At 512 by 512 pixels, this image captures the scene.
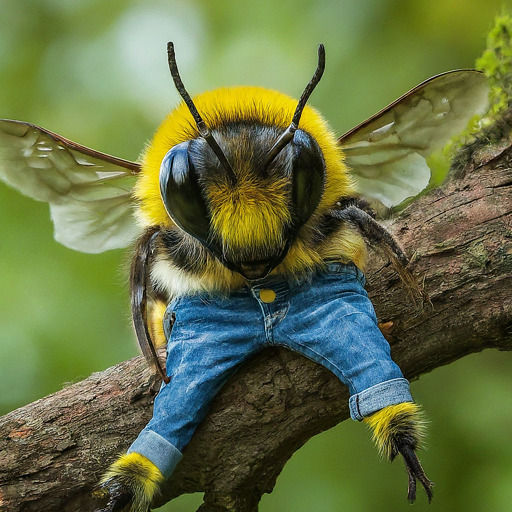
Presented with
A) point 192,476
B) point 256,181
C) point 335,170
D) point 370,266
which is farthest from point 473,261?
point 192,476

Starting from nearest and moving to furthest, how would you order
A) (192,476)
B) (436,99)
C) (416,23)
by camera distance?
(192,476) < (436,99) < (416,23)

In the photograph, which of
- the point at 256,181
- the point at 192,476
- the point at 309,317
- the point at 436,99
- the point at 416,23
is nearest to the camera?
the point at 256,181

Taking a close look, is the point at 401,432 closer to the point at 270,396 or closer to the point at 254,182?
the point at 270,396

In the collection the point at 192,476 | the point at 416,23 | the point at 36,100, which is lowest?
the point at 192,476

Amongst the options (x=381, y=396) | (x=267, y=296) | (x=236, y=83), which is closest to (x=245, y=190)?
(x=267, y=296)

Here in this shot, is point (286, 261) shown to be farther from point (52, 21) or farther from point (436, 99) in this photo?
point (52, 21)

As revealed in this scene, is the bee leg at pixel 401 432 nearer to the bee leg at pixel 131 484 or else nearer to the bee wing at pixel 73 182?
the bee leg at pixel 131 484

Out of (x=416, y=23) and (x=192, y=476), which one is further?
(x=416, y=23)
